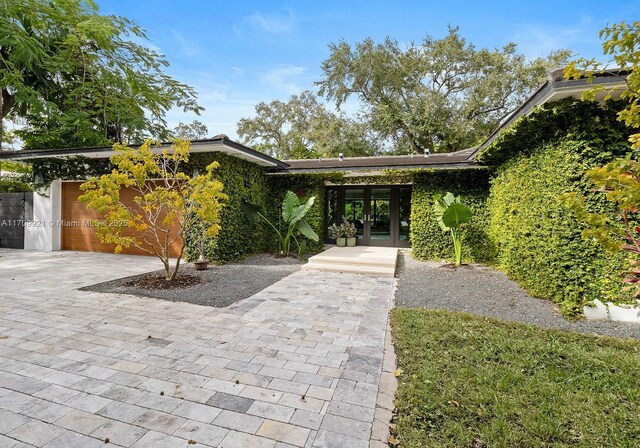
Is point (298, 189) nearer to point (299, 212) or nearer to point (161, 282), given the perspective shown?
point (299, 212)

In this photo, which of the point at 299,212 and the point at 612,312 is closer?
the point at 612,312

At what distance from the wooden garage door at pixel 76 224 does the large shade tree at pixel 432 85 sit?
1879 centimetres

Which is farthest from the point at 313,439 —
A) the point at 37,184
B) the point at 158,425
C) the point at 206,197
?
the point at 37,184

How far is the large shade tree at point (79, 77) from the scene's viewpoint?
39.9 feet

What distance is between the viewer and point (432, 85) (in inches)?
904

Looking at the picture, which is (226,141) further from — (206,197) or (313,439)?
(313,439)

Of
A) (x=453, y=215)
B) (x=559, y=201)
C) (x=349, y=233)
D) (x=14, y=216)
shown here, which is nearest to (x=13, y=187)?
(x=14, y=216)

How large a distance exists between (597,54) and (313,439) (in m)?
3.13

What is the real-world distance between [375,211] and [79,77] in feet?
50.3

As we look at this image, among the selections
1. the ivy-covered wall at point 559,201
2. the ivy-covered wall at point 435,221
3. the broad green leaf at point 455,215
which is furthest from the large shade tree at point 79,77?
the ivy-covered wall at point 559,201

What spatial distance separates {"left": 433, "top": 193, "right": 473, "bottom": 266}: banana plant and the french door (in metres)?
2.47

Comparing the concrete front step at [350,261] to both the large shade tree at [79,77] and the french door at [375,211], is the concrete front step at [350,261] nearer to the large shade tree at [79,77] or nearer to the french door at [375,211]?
the french door at [375,211]

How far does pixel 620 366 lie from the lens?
3.04 m

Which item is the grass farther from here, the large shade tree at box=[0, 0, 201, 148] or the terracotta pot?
the large shade tree at box=[0, 0, 201, 148]
